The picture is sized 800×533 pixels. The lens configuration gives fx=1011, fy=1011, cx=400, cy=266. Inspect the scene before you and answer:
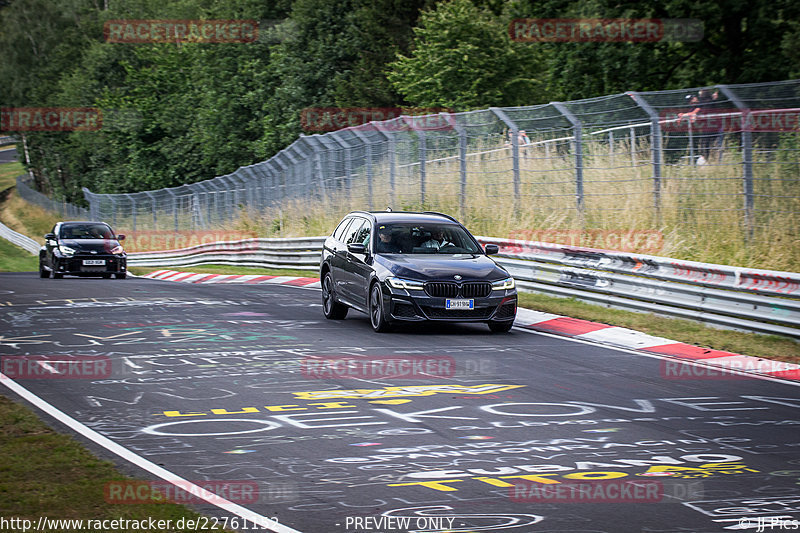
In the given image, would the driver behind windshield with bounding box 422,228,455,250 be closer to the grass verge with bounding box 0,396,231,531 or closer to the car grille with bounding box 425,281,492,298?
the car grille with bounding box 425,281,492,298

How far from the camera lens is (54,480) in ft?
20.0

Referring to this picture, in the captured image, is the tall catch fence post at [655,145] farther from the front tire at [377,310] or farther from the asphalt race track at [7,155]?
the asphalt race track at [7,155]

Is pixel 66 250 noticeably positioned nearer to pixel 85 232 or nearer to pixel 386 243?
pixel 85 232

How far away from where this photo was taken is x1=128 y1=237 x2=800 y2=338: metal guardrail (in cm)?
1223

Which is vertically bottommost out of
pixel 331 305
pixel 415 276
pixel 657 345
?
pixel 657 345

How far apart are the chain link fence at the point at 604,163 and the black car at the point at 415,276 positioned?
12.7 ft

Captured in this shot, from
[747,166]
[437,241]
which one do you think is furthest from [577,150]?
[437,241]

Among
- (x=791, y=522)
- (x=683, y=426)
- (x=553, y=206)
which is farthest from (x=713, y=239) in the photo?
(x=791, y=522)

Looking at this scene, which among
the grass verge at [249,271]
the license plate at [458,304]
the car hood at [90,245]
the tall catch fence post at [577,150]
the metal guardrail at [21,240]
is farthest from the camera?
the metal guardrail at [21,240]

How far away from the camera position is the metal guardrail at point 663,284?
12.2 metres

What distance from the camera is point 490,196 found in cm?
2048

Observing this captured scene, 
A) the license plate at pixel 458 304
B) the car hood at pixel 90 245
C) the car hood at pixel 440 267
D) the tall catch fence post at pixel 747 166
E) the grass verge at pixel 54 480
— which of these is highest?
the tall catch fence post at pixel 747 166

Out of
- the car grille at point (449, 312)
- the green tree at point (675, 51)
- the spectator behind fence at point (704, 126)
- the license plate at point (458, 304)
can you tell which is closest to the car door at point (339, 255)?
the car grille at point (449, 312)

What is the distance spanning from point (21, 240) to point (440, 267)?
180ft
